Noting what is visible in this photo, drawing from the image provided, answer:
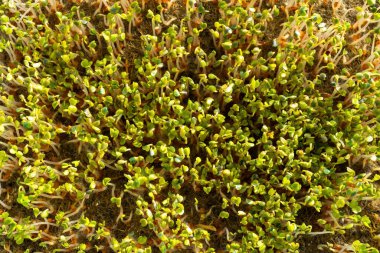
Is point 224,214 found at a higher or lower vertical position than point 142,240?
higher

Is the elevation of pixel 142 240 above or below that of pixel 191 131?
below

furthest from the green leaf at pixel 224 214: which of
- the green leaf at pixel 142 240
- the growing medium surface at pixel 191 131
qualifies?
the green leaf at pixel 142 240

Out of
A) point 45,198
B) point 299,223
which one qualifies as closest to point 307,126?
point 299,223

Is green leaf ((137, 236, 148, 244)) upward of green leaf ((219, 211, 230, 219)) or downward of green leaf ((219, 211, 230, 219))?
downward

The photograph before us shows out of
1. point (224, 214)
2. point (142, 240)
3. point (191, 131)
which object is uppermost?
point (191, 131)

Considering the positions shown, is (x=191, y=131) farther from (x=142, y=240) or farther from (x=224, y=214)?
(x=142, y=240)

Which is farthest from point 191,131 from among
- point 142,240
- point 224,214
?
point 142,240

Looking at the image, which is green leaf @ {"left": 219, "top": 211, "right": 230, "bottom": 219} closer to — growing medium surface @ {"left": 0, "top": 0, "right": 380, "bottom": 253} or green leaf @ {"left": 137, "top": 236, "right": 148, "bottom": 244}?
growing medium surface @ {"left": 0, "top": 0, "right": 380, "bottom": 253}

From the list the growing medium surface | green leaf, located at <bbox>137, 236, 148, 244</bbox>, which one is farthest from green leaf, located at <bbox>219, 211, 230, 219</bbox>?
green leaf, located at <bbox>137, 236, 148, 244</bbox>

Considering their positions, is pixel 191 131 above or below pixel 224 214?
above

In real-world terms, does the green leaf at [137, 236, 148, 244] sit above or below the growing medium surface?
below
